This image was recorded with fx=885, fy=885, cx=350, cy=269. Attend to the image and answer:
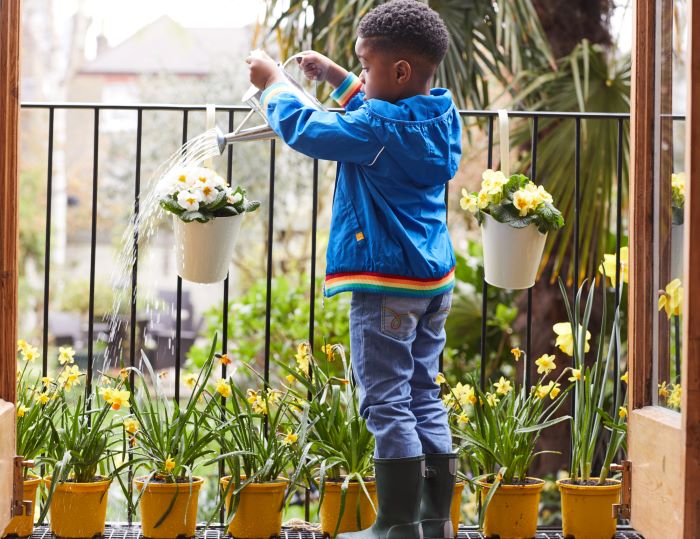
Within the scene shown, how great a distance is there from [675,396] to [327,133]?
3.09 feet

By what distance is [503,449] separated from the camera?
92.6 inches

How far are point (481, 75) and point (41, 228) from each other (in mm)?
14099

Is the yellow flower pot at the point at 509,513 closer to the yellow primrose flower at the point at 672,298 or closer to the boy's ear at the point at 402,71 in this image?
the yellow primrose flower at the point at 672,298

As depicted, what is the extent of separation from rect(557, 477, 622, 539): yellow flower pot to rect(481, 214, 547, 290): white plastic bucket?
1.82ft

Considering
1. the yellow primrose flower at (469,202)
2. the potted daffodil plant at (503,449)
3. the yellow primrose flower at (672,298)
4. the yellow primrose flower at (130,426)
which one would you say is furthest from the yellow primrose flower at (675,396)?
the yellow primrose flower at (130,426)

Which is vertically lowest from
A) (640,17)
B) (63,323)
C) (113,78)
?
(63,323)

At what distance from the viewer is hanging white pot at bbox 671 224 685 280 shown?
185cm

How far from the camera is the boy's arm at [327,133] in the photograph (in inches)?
76.1

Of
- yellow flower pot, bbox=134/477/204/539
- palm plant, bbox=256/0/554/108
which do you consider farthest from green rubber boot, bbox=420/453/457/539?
palm plant, bbox=256/0/554/108

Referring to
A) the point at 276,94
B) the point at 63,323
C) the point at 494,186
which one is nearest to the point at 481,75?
the point at 494,186

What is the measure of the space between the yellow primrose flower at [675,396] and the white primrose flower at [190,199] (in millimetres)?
1183

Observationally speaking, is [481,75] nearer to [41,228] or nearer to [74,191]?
[41,228]

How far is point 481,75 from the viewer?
4422mm

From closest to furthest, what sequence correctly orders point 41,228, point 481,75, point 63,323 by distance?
point 481,75
point 63,323
point 41,228
